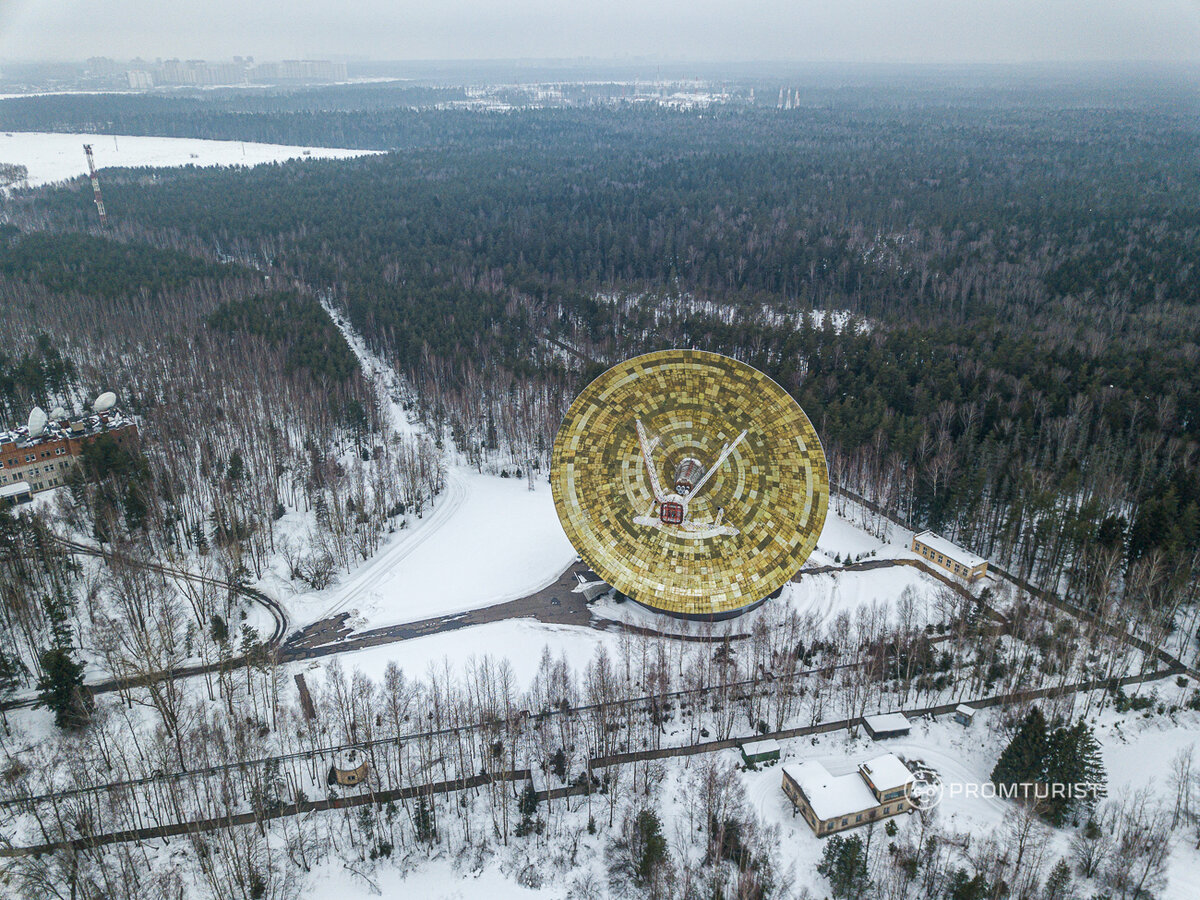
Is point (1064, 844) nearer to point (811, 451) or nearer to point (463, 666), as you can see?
point (811, 451)

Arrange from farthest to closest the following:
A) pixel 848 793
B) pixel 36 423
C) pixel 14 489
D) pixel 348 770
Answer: pixel 36 423 < pixel 14 489 < pixel 348 770 < pixel 848 793

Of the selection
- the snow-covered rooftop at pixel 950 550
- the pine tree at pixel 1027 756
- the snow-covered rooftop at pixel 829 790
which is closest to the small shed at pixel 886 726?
the snow-covered rooftop at pixel 829 790

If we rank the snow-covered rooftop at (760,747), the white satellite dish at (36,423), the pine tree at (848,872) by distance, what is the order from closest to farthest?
the pine tree at (848,872) < the snow-covered rooftop at (760,747) < the white satellite dish at (36,423)

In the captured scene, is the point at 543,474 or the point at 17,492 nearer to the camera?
the point at 17,492

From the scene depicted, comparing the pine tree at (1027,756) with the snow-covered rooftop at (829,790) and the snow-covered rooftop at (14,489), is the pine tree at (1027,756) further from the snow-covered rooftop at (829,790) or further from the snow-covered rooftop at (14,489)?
the snow-covered rooftop at (14,489)

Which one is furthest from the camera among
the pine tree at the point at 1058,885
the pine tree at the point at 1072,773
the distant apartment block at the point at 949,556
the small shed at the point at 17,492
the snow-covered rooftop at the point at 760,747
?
the small shed at the point at 17,492

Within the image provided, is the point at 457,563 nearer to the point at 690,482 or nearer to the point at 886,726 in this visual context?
the point at 690,482

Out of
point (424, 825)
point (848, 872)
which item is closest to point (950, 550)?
point (848, 872)

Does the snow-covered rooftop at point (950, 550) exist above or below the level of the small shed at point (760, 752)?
above
